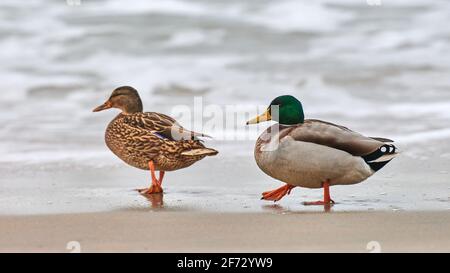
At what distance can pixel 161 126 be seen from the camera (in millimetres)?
7098

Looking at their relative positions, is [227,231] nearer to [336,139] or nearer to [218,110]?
[336,139]

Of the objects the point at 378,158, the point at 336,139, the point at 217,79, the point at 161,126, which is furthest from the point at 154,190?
the point at 217,79

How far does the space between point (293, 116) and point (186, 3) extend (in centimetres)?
1058

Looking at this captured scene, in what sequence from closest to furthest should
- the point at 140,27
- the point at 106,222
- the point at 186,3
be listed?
the point at 106,222 → the point at 140,27 → the point at 186,3

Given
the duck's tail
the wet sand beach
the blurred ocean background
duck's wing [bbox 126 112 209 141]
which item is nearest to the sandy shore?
the wet sand beach

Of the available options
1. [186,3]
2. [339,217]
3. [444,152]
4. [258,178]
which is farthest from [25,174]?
[186,3]

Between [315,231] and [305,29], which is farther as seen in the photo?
[305,29]

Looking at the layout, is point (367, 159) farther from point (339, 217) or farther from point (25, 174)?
point (25, 174)

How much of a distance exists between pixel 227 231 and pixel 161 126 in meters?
1.66

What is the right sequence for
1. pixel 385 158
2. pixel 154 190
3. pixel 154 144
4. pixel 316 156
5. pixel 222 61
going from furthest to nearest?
pixel 222 61 → pixel 154 144 → pixel 154 190 → pixel 385 158 → pixel 316 156

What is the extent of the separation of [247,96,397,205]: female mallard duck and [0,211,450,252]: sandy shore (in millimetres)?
396

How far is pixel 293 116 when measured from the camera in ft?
21.7

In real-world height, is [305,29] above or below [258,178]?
above

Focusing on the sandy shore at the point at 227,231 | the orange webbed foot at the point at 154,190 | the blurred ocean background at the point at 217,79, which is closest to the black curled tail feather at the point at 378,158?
the blurred ocean background at the point at 217,79
